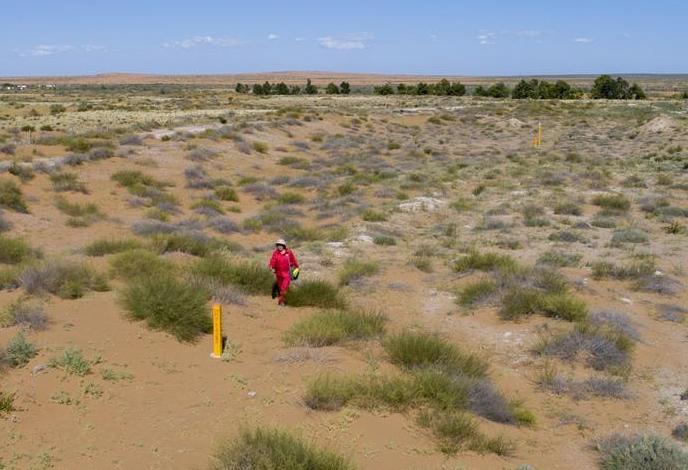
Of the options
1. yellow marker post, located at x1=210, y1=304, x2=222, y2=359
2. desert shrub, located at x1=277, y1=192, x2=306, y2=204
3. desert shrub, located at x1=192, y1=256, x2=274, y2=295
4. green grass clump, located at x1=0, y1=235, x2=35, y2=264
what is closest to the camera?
yellow marker post, located at x1=210, y1=304, x2=222, y2=359

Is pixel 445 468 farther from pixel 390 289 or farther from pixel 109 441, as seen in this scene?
pixel 390 289

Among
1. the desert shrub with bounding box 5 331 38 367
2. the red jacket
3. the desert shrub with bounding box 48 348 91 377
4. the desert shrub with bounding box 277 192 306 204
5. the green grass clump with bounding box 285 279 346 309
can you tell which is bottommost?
the desert shrub with bounding box 277 192 306 204

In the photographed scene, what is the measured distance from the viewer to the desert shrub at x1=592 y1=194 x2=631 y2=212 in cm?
1981

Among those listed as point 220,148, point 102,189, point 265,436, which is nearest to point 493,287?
point 265,436

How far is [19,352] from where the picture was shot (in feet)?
24.3

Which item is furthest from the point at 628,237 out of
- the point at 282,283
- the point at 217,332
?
the point at 217,332

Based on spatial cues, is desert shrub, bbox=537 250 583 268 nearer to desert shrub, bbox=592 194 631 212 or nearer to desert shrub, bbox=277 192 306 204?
desert shrub, bbox=592 194 631 212

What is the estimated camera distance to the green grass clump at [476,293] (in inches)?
448

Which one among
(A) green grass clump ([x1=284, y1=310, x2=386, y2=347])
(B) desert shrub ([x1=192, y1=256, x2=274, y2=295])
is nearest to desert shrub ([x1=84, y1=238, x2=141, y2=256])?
(B) desert shrub ([x1=192, y1=256, x2=274, y2=295])

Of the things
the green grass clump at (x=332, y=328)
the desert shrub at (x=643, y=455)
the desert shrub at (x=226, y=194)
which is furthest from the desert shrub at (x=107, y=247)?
the desert shrub at (x=643, y=455)

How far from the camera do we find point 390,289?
12250mm

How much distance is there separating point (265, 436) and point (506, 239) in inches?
456

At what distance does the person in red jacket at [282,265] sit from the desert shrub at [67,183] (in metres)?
12.2

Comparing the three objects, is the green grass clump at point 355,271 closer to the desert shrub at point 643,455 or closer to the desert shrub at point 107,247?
the desert shrub at point 107,247
